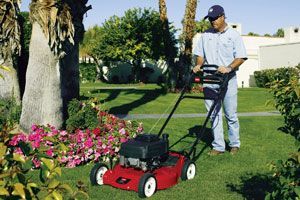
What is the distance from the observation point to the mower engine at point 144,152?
562 centimetres

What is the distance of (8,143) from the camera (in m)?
2.40

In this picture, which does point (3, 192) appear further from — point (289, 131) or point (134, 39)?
point (134, 39)

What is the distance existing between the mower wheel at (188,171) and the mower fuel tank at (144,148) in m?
0.52

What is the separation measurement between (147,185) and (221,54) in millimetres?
2859

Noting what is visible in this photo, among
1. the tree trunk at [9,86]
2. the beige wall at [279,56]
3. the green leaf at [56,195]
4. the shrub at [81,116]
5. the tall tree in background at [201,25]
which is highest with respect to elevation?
the tall tree in background at [201,25]

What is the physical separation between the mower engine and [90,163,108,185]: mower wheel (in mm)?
329

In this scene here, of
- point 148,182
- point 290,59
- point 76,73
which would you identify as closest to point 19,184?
point 148,182

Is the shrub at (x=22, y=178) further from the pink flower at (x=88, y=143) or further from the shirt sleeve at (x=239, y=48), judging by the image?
the shirt sleeve at (x=239, y=48)

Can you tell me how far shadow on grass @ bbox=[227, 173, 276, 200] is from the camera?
5684 millimetres

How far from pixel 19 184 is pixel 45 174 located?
0.26 m

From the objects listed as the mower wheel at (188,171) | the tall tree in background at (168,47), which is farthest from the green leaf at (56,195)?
the tall tree in background at (168,47)

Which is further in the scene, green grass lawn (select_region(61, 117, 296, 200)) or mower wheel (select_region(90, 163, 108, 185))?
mower wheel (select_region(90, 163, 108, 185))

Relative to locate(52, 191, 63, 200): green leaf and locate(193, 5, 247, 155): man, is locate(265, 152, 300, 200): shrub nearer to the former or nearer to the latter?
locate(52, 191, 63, 200): green leaf

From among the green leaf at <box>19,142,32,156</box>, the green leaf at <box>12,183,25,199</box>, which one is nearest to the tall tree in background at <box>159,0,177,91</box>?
the green leaf at <box>19,142,32,156</box>
